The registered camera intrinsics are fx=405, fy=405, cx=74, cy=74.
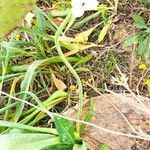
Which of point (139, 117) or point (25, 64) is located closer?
point (139, 117)

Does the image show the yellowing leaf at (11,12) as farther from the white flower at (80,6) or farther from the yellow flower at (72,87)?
the yellow flower at (72,87)

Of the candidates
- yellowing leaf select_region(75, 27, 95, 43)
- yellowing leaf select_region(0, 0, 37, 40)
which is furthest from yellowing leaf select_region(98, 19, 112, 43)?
yellowing leaf select_region(0, 0, 37, 40)

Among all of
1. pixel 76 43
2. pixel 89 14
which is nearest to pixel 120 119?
pixel 76 43

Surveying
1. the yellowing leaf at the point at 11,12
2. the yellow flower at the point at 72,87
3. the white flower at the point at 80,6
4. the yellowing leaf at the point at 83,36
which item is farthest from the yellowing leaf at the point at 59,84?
the yellowing leaf at the point at 11,12

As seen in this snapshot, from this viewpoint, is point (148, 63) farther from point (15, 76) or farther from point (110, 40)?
point (15, 76)

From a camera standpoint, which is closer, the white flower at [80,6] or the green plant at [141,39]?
the white flower at [80,6]

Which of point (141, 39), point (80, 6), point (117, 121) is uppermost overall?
point (80, 6)

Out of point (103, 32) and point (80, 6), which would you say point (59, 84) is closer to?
point (103, 32)

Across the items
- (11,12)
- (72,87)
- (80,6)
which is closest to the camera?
(11,12)

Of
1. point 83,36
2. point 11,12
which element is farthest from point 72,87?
point 11,12
